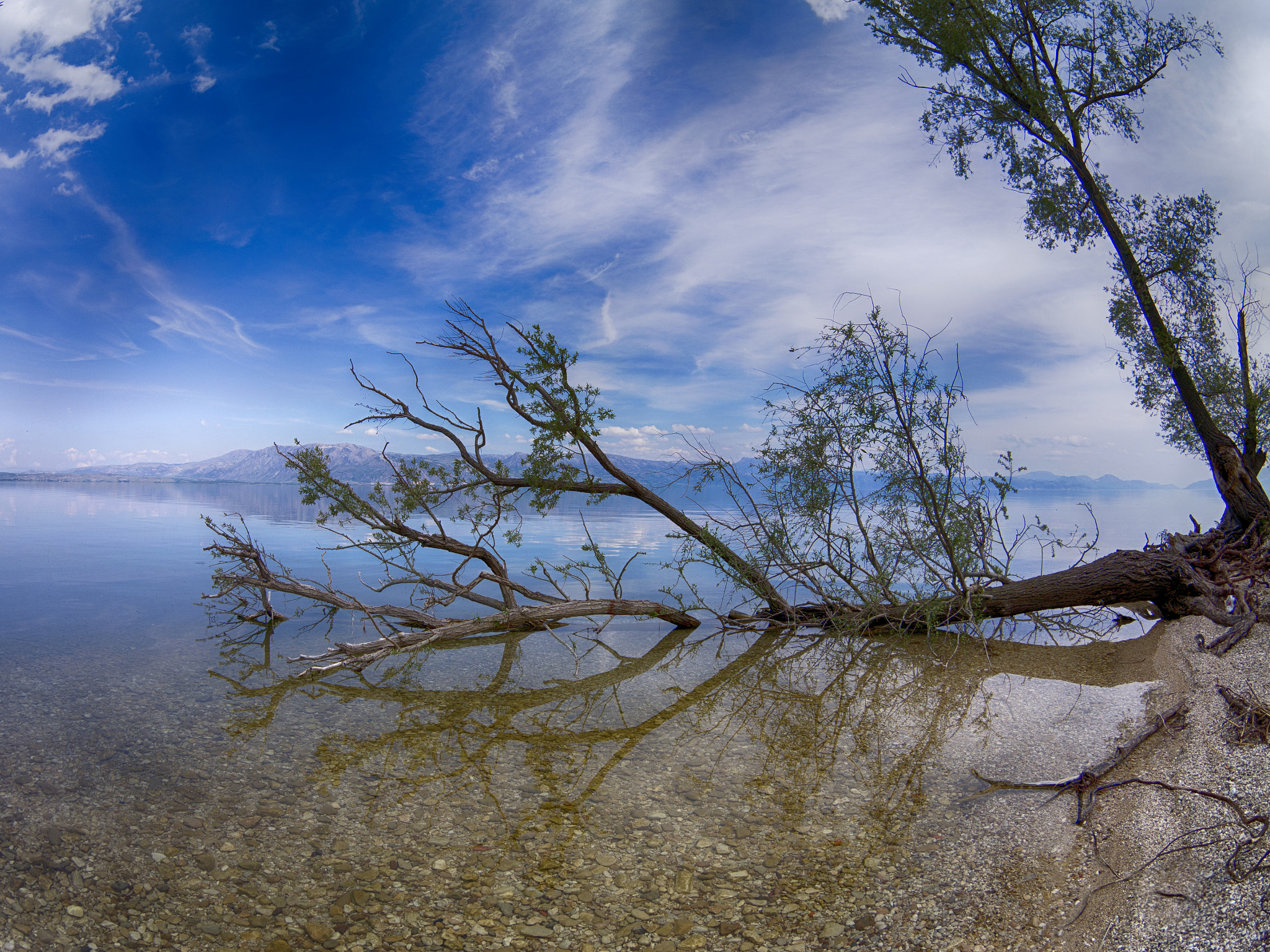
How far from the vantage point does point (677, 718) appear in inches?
269

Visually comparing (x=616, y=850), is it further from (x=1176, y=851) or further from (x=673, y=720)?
(x=1176, y=851)

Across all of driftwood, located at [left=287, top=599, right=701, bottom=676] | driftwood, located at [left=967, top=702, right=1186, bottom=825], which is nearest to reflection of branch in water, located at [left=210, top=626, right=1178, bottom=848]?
driftwood, located at [left=287, top=599, right=701, bottom=676]

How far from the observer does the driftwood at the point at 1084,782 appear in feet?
14.5

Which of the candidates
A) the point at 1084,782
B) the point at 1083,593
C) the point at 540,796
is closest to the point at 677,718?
the point at 540,796

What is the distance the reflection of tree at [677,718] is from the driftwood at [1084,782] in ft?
1.88

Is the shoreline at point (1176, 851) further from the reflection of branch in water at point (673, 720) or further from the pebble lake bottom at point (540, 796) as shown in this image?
the reflection of branch in water at point (673, 720)

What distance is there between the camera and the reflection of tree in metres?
5.21

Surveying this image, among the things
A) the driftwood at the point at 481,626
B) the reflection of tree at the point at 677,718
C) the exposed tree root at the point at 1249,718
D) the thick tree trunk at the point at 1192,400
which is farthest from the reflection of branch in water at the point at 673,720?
the thick tree trunk at the point at 1192,400

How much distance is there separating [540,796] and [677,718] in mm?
2230

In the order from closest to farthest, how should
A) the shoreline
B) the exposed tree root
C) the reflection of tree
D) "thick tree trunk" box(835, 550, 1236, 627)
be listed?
the shoreline < the exposed tree root < the reflection of tree < "thick tree trunk" box(835, 550, 1236, 627)

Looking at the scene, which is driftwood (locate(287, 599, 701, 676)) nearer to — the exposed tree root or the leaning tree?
the leaning tree

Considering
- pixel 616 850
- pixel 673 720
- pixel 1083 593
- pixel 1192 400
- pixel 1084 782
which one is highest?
pixel 1192 400

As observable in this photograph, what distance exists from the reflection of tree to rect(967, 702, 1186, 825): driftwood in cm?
57

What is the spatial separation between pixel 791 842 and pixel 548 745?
2439mm
